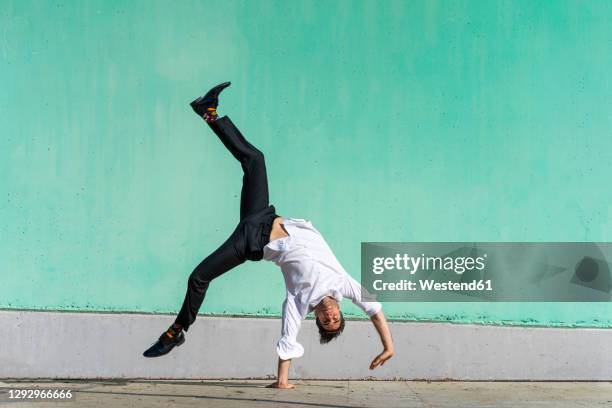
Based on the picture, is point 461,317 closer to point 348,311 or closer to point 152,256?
point 348,311

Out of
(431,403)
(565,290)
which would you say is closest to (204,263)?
(431,403)

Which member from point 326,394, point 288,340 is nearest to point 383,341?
point 326,394

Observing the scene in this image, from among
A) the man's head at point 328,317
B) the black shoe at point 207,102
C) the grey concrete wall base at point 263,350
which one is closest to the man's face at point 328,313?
the man's head at point 328,317

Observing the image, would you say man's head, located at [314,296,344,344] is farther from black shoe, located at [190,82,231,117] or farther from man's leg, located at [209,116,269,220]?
black shoe, located at [190,82,231,117]

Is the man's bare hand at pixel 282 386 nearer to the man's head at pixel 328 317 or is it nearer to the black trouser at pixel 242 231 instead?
the man's head at pixel 328 317

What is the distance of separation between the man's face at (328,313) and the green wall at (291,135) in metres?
1.22

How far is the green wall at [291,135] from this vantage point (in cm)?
812

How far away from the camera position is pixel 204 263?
6.82m

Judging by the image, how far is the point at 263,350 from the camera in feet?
26.5

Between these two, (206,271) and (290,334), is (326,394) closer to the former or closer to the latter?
(290,334)

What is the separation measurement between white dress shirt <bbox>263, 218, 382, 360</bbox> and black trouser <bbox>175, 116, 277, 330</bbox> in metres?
0.14

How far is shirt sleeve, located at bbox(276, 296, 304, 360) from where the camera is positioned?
6.75 metres

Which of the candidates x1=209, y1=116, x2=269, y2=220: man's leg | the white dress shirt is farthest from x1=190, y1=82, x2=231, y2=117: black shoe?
the white dress shirt

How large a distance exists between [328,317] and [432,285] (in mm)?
1666
